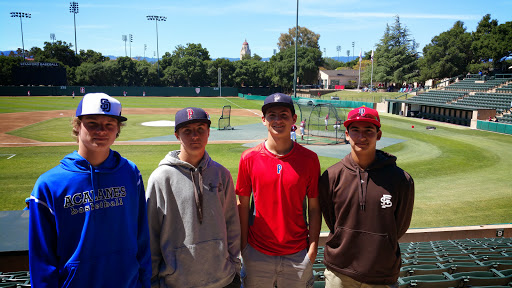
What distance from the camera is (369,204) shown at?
134 inches

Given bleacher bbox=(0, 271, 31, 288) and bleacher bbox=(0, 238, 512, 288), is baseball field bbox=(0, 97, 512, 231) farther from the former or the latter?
bleacher bbox=(0, 271, 31, 288)

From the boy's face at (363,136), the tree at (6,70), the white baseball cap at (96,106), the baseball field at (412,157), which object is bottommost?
the baseball field at (412,157)

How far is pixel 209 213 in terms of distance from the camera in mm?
3248

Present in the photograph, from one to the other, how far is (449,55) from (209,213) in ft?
218

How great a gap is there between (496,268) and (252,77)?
84429mm

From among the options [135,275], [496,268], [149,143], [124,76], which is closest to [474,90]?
[149,143]

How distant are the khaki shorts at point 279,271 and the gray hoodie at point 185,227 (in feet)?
1.38

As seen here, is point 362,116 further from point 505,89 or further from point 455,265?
point 505,89

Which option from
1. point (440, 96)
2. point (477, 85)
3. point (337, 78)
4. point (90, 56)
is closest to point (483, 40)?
point (477, 85)

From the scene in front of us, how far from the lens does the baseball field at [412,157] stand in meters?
11.4

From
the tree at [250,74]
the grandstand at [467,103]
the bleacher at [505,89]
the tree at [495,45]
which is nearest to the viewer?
the grandstand at [467,103]

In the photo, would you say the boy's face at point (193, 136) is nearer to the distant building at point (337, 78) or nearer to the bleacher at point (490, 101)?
the bleacher at point (490, 101)

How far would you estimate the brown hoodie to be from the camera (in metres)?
3.38

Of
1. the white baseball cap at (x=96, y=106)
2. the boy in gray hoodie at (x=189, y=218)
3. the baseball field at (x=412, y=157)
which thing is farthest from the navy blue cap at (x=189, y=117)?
the baseball field at (x=412, y=157)
